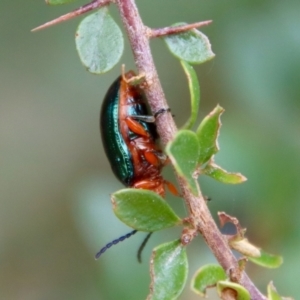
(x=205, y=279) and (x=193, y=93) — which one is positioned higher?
(x=193, y=93)

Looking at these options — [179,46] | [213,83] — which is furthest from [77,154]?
[179,46]

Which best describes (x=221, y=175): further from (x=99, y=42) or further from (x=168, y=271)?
(x=99, y=42)

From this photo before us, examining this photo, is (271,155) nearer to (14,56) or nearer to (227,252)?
(227,252)

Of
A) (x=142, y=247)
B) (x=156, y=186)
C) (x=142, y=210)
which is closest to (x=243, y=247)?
(x=142, y=210)

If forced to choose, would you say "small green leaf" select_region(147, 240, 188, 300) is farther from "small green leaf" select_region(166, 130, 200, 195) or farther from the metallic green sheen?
the metallic green sheen

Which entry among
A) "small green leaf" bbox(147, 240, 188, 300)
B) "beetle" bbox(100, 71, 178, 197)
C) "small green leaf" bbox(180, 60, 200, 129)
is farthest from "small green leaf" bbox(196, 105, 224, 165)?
"beetle" bbox(100, 71, 178, 197)

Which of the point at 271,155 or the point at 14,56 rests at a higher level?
the point at 14,56

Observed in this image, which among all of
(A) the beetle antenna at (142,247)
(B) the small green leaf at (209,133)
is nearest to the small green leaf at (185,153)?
(B) the small green leaf at (209,133)
